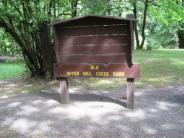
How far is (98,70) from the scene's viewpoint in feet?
24.4

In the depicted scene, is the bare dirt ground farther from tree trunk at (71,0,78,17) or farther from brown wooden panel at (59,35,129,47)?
tree trunk at (71,0,78,17)

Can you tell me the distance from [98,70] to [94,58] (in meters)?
0.25

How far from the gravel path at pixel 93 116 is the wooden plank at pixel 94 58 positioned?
2.98 feet

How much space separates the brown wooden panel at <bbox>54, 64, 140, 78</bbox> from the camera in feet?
23.7

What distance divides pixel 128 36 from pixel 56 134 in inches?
93.6

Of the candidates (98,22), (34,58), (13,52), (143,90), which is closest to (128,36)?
(98,22)

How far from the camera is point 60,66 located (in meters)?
7.73

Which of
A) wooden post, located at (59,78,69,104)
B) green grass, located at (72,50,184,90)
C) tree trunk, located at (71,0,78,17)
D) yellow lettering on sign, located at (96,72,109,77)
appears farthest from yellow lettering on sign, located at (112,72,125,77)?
tree trunk, located at (71,0,78,17)

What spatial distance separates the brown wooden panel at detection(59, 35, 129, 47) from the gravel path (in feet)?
4.14

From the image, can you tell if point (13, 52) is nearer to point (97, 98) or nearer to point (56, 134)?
point (97, 98)

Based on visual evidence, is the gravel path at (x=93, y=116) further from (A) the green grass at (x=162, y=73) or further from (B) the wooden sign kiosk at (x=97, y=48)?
(A) the green grass at (x=162, y=73)

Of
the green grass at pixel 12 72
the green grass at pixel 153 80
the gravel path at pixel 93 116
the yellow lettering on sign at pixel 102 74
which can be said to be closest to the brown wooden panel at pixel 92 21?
the yellow lettering on sign at pixel 102 74

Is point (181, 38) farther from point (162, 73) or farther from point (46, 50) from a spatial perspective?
point (46, 50)

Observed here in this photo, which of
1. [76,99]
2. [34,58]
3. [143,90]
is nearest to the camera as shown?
[76,99]
